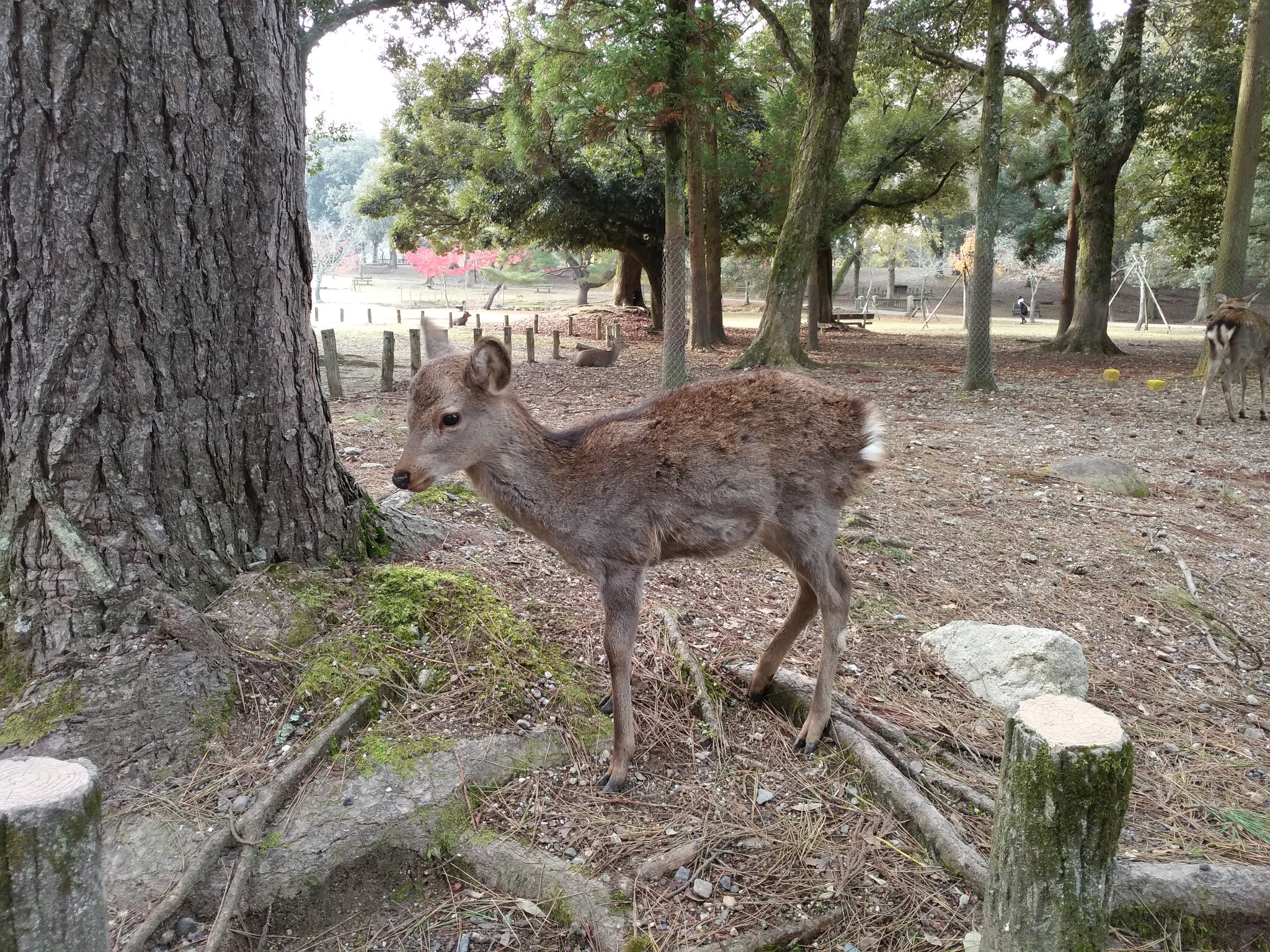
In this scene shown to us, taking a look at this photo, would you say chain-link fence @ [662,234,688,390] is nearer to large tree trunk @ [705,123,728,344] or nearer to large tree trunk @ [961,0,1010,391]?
large tree trunk @ [961,0,1010,391]

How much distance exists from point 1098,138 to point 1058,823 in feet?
64.9

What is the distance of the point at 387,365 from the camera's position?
13047mm

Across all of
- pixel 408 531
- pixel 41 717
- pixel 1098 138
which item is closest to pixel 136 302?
pixel 41 717

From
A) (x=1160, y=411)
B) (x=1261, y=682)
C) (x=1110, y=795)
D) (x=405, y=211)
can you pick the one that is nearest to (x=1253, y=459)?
(x=1160, y=411)

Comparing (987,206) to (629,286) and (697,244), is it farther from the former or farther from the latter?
(629,286)

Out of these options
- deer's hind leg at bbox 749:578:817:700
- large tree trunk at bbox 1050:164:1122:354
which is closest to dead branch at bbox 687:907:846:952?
deer's hind leg at bbox 749:578:817:700

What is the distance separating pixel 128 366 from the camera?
9.88 ft

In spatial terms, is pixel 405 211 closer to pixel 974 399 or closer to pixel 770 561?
pixel 974 399

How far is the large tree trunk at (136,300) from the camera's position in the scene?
2.82 meters

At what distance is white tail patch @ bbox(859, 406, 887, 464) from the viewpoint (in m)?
3.48

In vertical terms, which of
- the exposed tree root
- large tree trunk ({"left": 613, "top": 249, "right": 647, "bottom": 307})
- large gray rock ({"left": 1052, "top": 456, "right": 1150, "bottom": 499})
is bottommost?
the exposed tree root

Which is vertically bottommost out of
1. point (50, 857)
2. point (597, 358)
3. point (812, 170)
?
point (50, 857)

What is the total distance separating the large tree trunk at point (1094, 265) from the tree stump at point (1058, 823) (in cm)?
2094

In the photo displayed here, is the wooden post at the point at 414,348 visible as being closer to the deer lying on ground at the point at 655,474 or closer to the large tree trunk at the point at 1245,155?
the deer lying on ground at the point at 655,474
